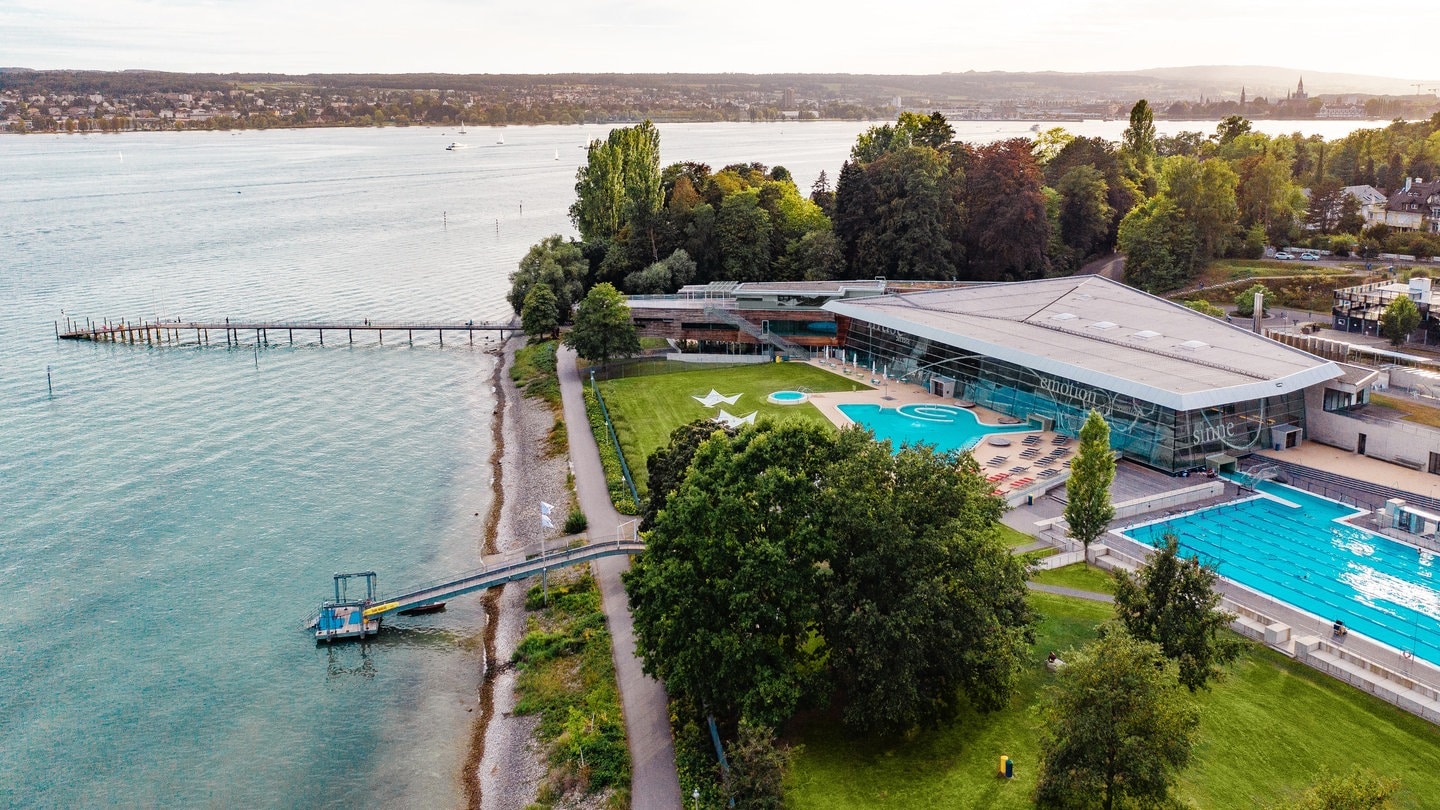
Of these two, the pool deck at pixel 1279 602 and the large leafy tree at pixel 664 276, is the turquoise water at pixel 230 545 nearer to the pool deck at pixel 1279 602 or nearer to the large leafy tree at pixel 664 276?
the large leafy tree at pixel 664 276

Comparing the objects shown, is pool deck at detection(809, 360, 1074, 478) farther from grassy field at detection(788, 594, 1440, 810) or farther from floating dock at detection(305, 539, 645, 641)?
grassy field at detection(788, 594, 1440, 810)

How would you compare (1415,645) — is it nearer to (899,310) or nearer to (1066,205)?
(899,310)

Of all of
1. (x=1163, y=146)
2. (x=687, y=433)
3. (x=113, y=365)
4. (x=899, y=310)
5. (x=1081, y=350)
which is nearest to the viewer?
(x=687, y=433)

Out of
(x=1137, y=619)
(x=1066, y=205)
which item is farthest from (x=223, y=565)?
(x=1066, y=205)

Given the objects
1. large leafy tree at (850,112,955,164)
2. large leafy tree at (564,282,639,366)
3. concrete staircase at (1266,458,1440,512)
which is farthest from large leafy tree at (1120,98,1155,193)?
concrete staircase at (1266,458,1440,512)

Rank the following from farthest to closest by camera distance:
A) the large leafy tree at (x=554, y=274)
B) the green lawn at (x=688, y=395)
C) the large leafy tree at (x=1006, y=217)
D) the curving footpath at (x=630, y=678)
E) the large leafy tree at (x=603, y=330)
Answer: the large leafy tree at (x=554, y=274), the large leafy tree at (x=1006, y=217), the large leafy tree at (x=603, y=330), the green lawn at (x=688, y=395), the curving footpath at (x=630, y=678)

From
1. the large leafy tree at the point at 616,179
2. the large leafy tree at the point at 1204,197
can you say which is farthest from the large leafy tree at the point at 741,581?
the large leafy tree at the point at 616,179
